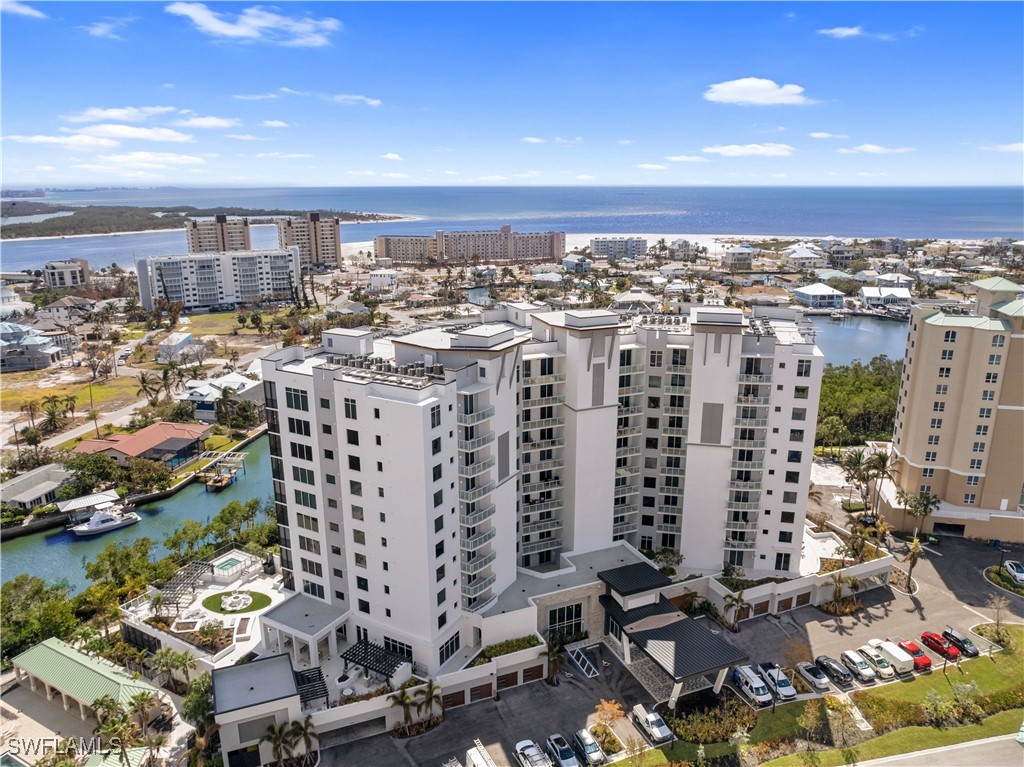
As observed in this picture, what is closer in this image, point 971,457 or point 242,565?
point 242,565

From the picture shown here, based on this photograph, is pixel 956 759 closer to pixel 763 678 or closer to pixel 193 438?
pixel 763 678

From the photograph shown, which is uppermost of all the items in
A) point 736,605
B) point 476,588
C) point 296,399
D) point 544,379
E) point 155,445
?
point 296,399

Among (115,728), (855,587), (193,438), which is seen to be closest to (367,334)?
(115,728)

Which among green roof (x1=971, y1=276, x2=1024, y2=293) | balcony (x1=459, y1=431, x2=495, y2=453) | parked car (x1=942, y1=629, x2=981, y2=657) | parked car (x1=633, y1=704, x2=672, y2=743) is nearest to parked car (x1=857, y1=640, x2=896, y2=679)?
parked car (x1=942, y1=629, x2=981, y2=657)

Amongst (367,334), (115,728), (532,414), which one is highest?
(367,334)

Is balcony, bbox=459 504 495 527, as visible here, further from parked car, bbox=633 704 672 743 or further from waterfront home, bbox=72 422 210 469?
waterfront home, bbox=72 422 210 469

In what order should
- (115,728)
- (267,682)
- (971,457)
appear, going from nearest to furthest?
(115,728), (267,682), (971,457)

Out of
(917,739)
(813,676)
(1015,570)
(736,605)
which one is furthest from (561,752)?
(1015,570)

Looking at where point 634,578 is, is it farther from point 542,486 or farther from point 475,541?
point 475,541
